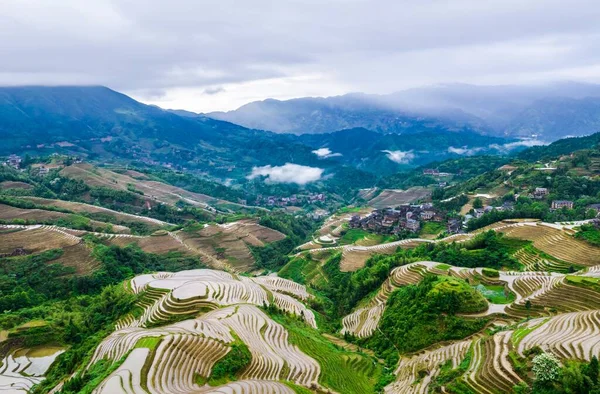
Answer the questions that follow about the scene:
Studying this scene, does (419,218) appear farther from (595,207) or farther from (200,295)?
(200,295)

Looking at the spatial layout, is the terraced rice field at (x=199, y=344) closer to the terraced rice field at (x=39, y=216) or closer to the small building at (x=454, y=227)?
the small building at (x=454, y=227)

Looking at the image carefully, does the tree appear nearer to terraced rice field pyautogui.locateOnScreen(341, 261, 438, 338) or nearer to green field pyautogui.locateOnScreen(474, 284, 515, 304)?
green field pyautogui.locateOnScreen(474, 284, 515, 304)

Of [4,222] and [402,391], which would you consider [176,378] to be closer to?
[402,391]

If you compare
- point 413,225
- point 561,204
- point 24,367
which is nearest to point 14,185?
point 24,367

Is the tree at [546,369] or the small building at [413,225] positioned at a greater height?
the tree at [546,369]

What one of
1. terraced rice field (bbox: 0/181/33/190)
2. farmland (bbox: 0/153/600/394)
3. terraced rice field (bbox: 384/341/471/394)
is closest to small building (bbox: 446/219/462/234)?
farmland (bbox: 0/153/600/394)

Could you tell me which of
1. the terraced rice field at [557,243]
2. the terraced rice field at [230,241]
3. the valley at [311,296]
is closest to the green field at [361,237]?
the valley at [311,296]
